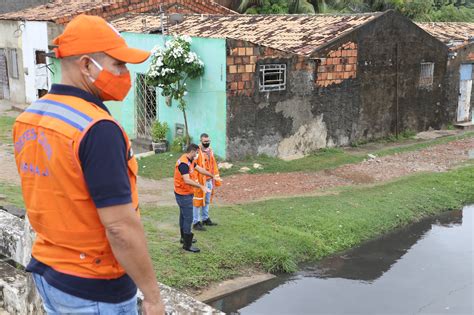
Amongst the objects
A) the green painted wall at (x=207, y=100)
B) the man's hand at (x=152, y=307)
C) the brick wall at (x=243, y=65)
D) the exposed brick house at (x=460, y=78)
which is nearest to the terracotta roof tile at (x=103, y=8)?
the green painted wall at (x=207, y=100)

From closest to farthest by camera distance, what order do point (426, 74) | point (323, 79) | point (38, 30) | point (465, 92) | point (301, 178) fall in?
point (301, 178) < point (323, 79) < point (426, 74) < point (465, 92) < point (38, 30)

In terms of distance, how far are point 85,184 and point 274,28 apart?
14.7 m

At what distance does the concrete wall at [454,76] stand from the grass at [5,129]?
13640 millimetres

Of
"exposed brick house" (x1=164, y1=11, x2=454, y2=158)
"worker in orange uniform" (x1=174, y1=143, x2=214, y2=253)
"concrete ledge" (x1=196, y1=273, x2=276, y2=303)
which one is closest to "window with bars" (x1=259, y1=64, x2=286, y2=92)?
"exposed brick house" (x1=164, y1=11, x2=454, y2=158)

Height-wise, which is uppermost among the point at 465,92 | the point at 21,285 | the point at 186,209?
the point at 465,92

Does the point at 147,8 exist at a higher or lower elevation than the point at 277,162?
higher

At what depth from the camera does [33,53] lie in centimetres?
2000

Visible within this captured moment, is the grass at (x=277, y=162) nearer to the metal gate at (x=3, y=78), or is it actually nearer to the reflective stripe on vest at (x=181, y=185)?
the reflective stripe on vest at (x=181, y=185)

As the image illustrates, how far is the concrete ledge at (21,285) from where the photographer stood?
10.3 ft

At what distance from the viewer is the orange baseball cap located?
2168 mm

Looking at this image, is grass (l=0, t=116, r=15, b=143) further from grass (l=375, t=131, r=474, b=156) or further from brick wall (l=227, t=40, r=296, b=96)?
grass (l=375, t=131, r=474, b=156)

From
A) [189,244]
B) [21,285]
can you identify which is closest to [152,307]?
[21,285]

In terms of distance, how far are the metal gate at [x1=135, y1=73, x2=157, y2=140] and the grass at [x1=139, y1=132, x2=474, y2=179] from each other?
2.05m

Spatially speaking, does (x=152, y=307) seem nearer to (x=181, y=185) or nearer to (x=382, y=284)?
(x=181, y=185)
